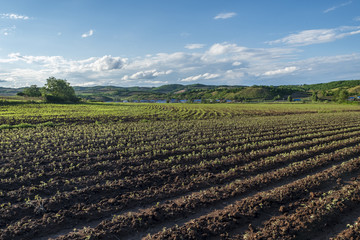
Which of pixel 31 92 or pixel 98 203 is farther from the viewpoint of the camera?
pixel 31 92

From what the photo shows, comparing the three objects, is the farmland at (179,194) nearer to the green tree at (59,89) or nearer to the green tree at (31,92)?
the green tree at (59,89)

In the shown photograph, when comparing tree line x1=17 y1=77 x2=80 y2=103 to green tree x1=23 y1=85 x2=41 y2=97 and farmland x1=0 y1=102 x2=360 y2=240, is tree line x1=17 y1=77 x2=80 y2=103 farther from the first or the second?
farmland x1=0 y1=102 x2=360 y2=240

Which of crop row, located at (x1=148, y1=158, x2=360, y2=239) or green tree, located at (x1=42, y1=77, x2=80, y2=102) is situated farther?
green tree, located at (x1=42, y1=77, x2=80, y2=102)

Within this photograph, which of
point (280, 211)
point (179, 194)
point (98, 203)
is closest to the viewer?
point (280, 211)

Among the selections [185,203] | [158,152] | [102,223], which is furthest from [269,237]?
[158,152]

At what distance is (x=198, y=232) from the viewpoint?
564cm

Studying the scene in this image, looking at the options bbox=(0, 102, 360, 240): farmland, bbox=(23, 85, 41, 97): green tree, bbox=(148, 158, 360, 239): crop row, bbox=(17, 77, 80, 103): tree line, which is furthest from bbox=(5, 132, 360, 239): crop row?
bbox=(23, 85, 41, 97): green tree

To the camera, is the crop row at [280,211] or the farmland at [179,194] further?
the farmland at [179,194]

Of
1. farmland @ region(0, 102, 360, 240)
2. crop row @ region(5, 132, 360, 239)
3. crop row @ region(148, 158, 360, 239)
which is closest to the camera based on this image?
crop row @ region(148, 158, 360, 239)

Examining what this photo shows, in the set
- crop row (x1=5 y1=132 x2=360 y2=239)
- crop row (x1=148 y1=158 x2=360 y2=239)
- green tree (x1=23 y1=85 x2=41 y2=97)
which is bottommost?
crop row (x1=148 y1=158 x2=360 y2=239)

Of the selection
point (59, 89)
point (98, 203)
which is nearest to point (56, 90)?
point (59, 89)

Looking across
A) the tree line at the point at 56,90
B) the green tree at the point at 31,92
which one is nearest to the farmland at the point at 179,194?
the tree line at the point at 56,90

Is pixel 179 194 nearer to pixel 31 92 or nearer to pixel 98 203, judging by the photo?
pixel 98 203

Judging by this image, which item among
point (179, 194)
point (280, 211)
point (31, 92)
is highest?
point (31, 92)
